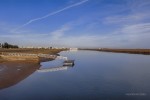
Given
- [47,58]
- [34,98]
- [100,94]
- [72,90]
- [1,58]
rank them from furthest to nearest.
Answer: [47,58]
[1,58]
[72,90]
[100,94]
[34,98]

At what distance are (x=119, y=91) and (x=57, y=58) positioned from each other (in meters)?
45.0

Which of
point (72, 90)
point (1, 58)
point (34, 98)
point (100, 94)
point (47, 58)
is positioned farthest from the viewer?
point (47, 58)

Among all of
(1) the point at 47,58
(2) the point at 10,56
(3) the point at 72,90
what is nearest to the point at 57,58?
(1) the point at 47,58

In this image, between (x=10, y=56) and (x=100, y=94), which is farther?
(x=10, y=56)

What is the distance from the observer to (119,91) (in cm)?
1984

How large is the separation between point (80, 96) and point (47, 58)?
45.5 m

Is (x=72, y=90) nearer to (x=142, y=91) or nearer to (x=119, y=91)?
(x=119, y=91)

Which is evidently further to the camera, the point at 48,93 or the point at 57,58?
the point at 57,58

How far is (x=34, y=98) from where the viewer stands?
669 inches

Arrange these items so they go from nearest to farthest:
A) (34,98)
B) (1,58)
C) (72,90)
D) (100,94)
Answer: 1. (34,98)
2. (100,94)
3. (72,90)
4. (1,58)

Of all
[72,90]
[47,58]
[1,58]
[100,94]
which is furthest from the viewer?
[47,58]

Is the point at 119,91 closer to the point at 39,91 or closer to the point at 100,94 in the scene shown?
the point at 100,94

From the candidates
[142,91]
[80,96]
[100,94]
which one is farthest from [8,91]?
[142,91]

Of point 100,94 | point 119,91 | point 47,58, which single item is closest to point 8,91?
point 100,94
